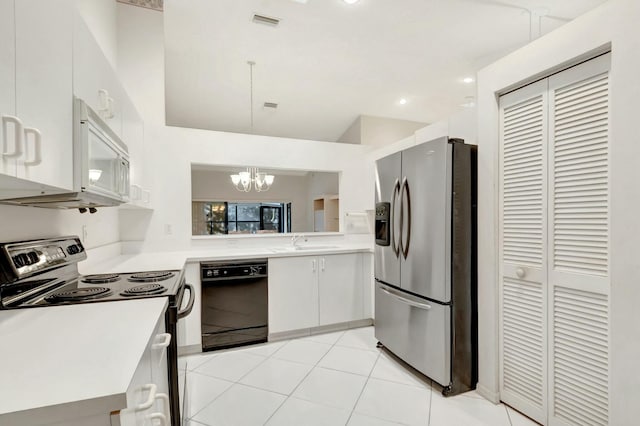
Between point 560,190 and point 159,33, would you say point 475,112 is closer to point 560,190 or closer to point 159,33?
point 560,190

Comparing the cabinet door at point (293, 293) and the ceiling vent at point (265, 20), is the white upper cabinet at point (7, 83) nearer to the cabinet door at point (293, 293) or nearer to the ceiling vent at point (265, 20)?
the ceiling vent at point (265, 20)

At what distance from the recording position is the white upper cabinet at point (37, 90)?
0.76m

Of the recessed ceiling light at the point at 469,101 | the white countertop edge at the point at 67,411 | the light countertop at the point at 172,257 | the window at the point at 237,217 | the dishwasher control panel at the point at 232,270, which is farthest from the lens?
Result: the window at the point at 237,217

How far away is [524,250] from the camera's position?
187 centimetres

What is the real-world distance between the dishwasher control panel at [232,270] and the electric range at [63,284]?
103cm

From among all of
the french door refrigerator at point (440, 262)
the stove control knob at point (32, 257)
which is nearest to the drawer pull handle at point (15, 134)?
the stove control knob at point (32, 257)

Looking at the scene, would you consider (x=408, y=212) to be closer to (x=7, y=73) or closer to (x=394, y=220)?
(x=394, y=220)

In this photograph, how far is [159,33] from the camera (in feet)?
9.78

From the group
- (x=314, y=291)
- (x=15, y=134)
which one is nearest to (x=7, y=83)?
(x=15, y=134)

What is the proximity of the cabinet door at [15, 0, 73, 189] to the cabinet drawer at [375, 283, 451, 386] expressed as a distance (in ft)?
7.14

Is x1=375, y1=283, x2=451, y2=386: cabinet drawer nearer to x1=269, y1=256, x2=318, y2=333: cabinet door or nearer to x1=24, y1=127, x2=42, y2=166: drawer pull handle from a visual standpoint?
x1=269, y1=256, x2=318, y2=333: cabinet door

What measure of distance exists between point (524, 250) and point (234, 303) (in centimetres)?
238

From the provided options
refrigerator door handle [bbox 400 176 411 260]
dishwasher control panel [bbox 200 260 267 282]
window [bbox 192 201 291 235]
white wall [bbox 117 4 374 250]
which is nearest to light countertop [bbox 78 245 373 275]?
dishwasher control panel [bbox 200 260 267 282]

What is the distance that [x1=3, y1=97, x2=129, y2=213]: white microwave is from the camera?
1.16 m
